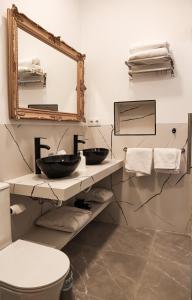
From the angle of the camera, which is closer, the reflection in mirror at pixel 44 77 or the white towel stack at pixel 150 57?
the reflection in mirror at pixel 44 77

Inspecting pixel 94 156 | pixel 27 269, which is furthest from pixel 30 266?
pixel 94 156

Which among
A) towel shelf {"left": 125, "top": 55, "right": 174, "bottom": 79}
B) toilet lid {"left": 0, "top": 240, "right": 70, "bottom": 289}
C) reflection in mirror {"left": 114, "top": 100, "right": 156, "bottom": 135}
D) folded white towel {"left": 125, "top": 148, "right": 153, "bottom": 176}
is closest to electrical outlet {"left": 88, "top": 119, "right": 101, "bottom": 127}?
reflection in mirror {"left": 114, "top": 100, "right": 156, "bottom": 135}

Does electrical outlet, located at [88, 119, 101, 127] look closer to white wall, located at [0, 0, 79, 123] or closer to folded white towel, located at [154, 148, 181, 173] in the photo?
folded white towel, located at [154, 148, 181, 173]

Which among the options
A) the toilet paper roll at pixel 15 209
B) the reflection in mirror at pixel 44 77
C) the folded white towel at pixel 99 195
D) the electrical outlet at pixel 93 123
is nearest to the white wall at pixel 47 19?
the reflection in mirror at pixel 44 77

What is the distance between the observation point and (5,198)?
1564 mm

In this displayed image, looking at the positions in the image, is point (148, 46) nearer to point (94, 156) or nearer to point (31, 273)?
point (94, 156)

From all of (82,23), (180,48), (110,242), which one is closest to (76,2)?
(82,23)

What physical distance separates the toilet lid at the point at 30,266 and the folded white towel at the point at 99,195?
1.23m

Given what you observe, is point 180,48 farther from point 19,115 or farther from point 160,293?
point 160,293

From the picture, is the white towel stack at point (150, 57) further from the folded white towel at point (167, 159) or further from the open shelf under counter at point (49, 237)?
the open shelf under counter at point (49, 237)

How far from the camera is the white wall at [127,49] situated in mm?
2486

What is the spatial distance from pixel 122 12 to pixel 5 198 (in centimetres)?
232

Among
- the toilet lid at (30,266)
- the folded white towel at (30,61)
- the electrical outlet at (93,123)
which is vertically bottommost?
the toilet lid at (30,266)

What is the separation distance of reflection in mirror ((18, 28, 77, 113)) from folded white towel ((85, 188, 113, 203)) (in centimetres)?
95
